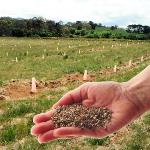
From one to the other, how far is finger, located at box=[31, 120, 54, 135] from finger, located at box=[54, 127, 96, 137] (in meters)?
0.26

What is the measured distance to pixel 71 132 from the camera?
20.8 ft

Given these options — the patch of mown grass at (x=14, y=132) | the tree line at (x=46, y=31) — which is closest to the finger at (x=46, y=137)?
the patch of mown grass at (x=14, y=132)

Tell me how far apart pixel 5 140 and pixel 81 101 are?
6336 mm

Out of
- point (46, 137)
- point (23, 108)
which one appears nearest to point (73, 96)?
point (46, 137)

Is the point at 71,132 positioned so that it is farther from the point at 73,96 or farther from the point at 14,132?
the point at 14,132

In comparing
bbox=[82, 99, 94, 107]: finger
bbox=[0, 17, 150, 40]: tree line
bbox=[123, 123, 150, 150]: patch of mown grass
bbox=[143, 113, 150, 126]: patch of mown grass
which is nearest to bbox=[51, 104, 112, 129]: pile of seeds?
bbox=[82, 99, 94, 107]: finger

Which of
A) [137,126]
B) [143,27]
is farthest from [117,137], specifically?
[143,27]

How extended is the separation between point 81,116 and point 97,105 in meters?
0.55

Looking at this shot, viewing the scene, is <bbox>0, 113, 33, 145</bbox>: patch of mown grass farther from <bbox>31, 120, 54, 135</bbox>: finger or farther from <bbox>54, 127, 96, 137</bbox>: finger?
<bbox>54, 127, 96, 137</bbox>: finger

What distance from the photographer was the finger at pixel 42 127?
640cm

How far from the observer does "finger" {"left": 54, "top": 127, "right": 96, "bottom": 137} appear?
618 centimetres

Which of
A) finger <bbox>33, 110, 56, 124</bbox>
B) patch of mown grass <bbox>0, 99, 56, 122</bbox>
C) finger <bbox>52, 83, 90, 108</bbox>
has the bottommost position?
patch of mown grass <bbox>0, 99, 56, 122</bbox>

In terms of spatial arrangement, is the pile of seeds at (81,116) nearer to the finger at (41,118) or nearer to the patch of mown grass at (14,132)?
the finger at (41,118)

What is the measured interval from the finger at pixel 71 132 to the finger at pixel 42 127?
0.26 m
